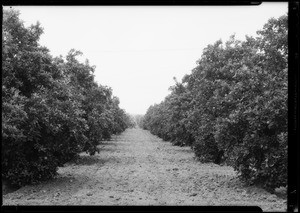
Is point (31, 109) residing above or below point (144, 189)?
above

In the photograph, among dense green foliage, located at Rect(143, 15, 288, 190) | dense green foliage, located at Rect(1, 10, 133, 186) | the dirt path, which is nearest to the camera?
the dirt path

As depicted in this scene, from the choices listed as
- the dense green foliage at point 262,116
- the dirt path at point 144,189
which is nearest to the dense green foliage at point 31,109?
the dirt path at point 144,189

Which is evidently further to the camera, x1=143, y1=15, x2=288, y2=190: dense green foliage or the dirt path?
x1=143, y1=15, x2=288, y2=190: dense green foliage

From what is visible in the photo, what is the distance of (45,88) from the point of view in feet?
47.1

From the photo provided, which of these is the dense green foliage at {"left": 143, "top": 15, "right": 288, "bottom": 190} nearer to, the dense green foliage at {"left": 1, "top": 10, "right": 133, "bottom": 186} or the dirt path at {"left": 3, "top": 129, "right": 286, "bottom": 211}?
the dirt path at {"left": 3, "top": 129, "right": 286, "bottom": 211}

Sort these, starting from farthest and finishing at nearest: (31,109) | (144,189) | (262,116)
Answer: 1. (144,189)
2. (31,109)
3. (262,116)

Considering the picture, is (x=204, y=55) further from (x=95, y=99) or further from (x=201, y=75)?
(x=95, y=99)

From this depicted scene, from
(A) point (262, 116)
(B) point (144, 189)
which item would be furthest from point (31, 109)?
(A) point (262, 116)

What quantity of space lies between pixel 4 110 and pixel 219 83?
1095 centimetres

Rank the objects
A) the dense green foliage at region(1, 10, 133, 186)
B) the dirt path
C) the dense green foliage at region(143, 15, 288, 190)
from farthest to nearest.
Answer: the dense green foliage at region(1, 10, 133, 186) → the dense green foliage at region(143, 15, 288, 190) → the dirt path

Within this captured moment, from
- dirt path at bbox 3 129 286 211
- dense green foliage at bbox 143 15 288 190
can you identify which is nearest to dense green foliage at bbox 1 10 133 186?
dirt path at bbox 3 129 286 211

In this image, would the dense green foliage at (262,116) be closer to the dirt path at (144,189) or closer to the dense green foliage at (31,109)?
the dirt path at (144,189)

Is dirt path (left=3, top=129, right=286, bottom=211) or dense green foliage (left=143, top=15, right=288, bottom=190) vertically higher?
dense green foliage (left=143, top=15, right=288, bottom=190)

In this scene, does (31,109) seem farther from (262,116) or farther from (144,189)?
(262,116)
